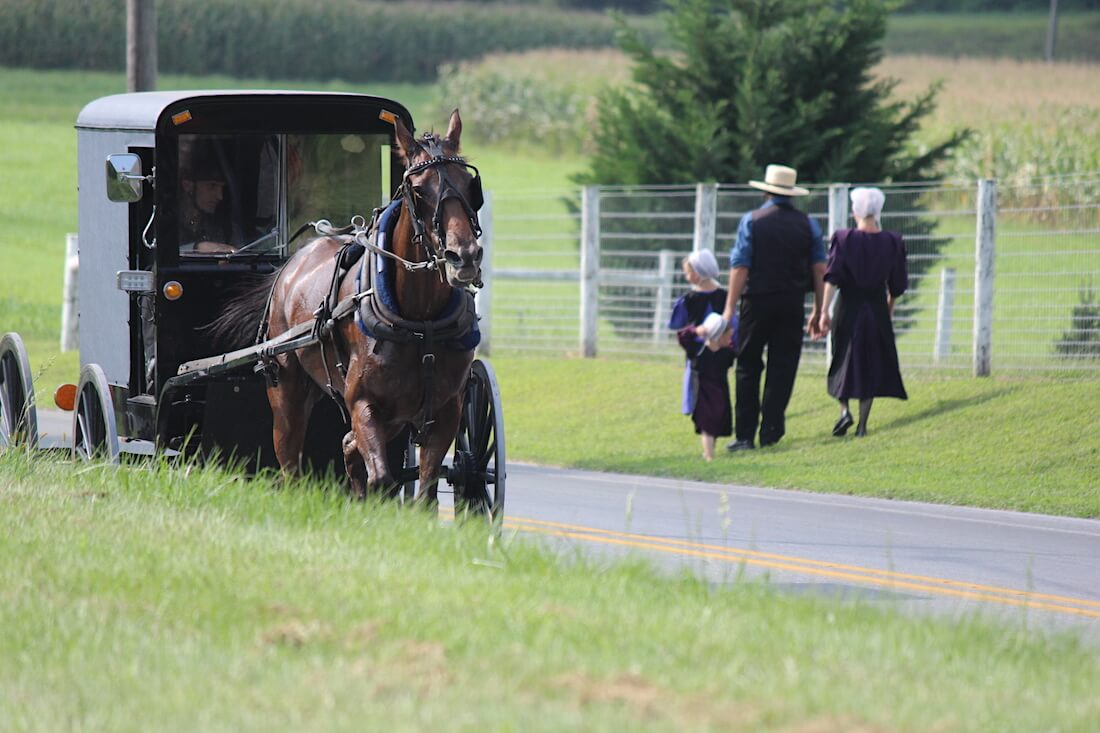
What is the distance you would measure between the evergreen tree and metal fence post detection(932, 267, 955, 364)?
3211mm

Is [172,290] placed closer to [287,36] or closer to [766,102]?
[766,102]

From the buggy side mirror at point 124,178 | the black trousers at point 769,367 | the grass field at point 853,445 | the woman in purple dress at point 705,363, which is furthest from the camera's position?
the black trousers at point 769,367

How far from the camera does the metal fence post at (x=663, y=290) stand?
22.3 metres

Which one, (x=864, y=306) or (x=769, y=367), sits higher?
(x=864, y=306)

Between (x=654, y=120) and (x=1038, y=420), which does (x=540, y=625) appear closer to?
(x=1038, y=420)

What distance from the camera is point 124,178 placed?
1012 centimetres

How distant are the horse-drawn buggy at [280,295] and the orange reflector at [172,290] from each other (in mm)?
10

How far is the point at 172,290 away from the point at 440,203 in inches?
96.5

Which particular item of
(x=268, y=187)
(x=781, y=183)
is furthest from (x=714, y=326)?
(x=268, y=187)

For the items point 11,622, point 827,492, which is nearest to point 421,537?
point 11,622

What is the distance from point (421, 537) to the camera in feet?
26.7

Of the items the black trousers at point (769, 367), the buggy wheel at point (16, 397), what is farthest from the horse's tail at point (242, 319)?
the black trousers at point (769, 367)

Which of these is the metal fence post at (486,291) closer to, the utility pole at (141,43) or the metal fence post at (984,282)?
the utility pole at (141,43)

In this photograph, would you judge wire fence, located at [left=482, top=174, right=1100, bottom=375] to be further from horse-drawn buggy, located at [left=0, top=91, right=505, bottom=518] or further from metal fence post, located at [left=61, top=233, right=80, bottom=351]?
horse-drawn buggy, located at [left=0, top=91, right=505, bottom=518]
